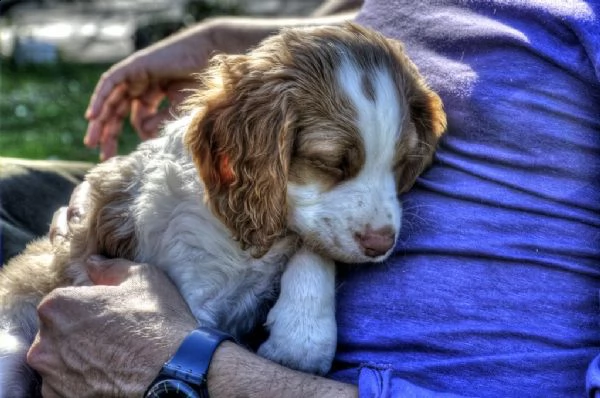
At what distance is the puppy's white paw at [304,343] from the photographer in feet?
9.72

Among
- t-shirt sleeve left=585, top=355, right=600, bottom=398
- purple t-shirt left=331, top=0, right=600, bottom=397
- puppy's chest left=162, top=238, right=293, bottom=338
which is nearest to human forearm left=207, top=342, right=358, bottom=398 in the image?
purple t-shirt left=331, top=0, right=600, bottom=397

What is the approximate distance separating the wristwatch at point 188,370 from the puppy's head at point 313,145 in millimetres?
384

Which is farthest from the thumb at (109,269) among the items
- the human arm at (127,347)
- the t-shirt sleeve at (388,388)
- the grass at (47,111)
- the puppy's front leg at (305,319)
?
the grass at (47,111)

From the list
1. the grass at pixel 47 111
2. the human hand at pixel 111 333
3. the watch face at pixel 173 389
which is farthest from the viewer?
the grass at pixel 47 111

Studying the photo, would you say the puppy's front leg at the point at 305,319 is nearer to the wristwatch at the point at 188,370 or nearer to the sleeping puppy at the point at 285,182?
the sleeping puppy at the point at 285,182

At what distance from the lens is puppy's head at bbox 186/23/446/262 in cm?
297

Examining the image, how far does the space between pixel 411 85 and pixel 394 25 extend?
15.8 inches

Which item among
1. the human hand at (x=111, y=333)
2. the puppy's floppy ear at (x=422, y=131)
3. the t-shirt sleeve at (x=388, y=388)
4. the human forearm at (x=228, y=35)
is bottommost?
the human hand at (x=111, y=333)

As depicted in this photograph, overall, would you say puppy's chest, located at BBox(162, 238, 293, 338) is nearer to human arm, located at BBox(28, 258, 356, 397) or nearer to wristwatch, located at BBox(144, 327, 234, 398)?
human arm, located at BBox(28, 258, 356, 397)

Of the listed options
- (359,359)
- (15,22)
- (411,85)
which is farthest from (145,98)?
(15,22)

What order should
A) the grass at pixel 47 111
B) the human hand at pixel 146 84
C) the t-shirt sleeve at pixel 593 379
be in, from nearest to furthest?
the t-shirt sleeve at pixel 593 379
the human hand at pixel 146 84
the grass at pixel 47 111

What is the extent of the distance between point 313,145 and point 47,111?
8175mm

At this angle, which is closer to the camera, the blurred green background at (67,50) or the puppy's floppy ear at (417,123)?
the puppy's floppy ear at (417,123)

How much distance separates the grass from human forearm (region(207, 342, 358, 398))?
19.0ft
